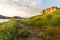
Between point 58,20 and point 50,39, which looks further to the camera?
point 58,20

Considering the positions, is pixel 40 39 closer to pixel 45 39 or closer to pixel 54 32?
pixel 45 39

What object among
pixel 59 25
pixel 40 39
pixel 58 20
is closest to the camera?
pixel 40 39

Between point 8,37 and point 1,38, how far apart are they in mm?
695

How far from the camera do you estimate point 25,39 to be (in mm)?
13938

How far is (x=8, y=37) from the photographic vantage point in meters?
9.49

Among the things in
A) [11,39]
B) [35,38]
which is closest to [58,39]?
[35,38]

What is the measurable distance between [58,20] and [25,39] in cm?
903

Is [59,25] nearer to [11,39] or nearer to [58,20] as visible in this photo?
[58,20]

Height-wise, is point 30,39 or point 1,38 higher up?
point 1,38

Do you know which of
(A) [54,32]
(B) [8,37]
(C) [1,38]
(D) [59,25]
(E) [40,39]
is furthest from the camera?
(D) [59,25]

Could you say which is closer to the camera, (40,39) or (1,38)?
(1,38)

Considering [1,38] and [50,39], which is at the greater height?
[1,38]

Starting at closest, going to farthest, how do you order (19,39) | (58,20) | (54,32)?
(19,39) → (54,32) → (58,20)

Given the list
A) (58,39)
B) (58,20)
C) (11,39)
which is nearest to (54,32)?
(58,39)
